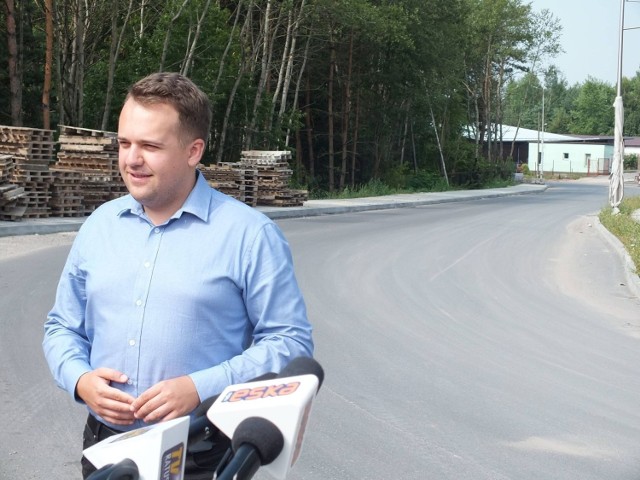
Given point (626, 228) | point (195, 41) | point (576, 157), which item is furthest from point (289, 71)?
point (576, 157)

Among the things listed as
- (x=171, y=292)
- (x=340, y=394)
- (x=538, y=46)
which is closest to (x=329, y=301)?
(x=340, y=394)

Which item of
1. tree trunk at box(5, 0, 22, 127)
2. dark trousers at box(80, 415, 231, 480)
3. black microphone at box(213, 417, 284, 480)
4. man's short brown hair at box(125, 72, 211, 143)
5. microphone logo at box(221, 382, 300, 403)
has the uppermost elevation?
tree trunk at box(5, 0, 22, 127)

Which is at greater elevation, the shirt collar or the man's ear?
the man's ear

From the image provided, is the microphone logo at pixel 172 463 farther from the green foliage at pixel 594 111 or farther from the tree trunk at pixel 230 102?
the green foliage at pixel 594 111

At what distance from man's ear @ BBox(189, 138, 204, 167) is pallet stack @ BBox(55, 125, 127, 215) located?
20745 millimetres

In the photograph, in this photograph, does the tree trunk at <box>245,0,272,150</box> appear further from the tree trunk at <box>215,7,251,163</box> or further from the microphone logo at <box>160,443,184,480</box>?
the microphone logo at <box>160,443,184,480</box>

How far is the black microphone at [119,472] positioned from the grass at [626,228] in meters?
15.4

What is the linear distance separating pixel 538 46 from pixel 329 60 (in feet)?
130

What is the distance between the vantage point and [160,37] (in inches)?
1357

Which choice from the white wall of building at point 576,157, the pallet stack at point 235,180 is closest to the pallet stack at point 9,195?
the pallet stack at point 235,180

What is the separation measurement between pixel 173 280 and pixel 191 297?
67 mm

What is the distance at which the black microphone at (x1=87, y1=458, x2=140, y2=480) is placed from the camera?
174 centimetres

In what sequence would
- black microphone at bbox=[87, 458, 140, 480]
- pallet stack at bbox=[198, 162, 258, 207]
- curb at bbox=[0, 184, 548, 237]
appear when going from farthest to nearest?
pallet stack at bbox=[198, 162, 258, 207]
curb at bbox=[0, 184, 548, 237]
black microphone at bbox=[87, 458, 140, 480]

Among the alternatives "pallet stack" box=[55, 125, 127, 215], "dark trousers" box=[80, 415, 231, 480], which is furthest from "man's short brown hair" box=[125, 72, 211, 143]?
"pallet stack" box=[55, 125, 127, 215]
